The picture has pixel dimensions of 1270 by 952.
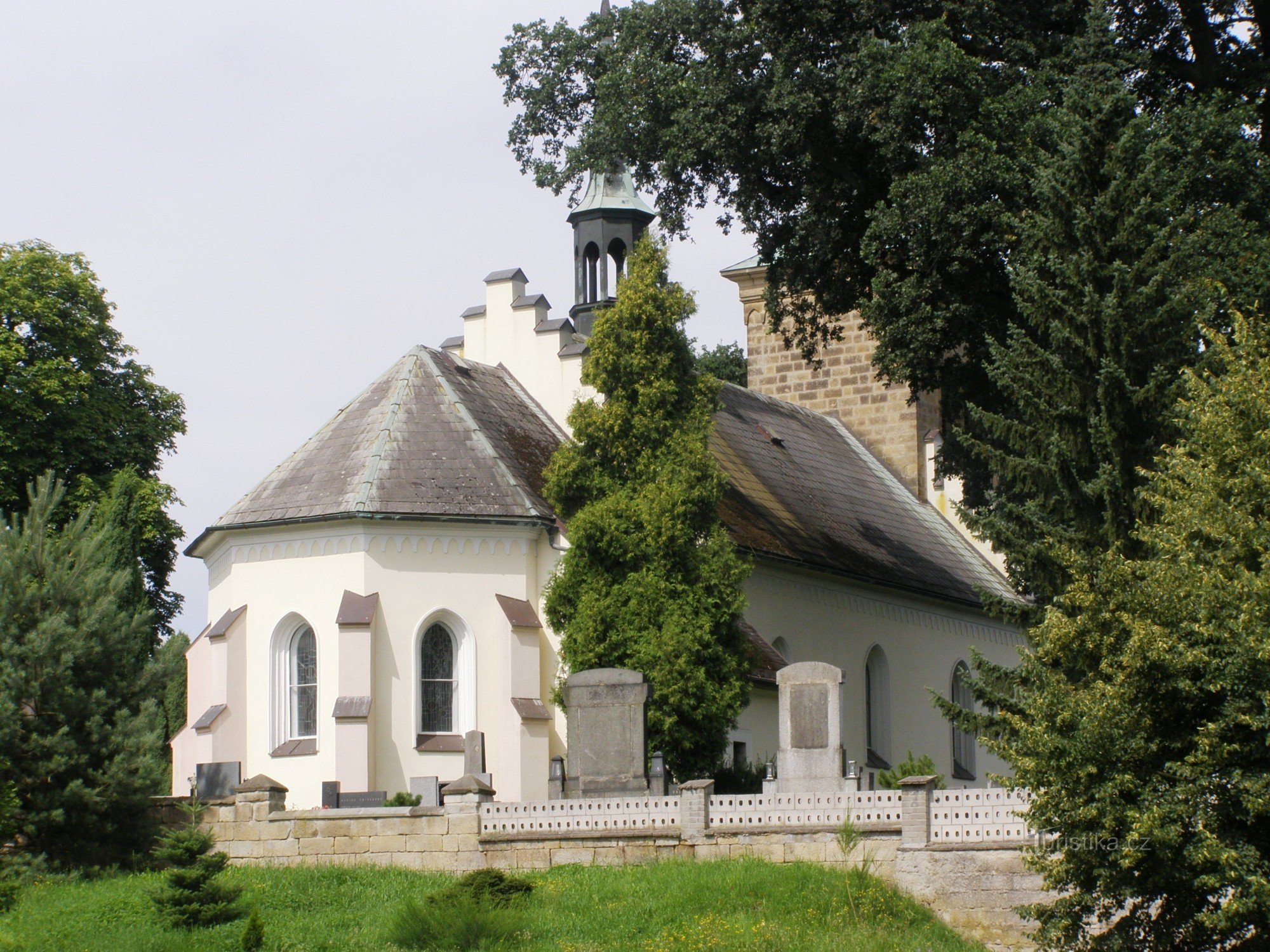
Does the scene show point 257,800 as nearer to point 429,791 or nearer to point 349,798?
point 349,798

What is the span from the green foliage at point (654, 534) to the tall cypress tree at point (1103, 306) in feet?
12.7

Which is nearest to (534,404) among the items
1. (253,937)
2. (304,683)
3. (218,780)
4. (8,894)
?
(304,683)

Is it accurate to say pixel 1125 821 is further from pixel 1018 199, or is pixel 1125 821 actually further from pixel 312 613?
pixel 312 613

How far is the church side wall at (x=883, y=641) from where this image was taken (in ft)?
95.9

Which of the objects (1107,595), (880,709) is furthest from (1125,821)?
(880,709)

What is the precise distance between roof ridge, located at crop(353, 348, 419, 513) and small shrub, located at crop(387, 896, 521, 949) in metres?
9.33

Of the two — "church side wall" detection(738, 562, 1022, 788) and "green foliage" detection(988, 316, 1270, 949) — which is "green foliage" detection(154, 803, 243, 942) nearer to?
"green foliage" detection(988, 316, 1270, 949)

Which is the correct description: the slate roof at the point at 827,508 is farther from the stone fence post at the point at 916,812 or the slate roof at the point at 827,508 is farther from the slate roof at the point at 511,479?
the stone fence post at the point at 916,812

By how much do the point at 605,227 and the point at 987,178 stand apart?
1063 centimetres

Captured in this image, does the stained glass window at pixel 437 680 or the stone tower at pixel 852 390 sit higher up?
the stone tower at pixel 852 390

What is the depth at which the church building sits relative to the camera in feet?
81.3

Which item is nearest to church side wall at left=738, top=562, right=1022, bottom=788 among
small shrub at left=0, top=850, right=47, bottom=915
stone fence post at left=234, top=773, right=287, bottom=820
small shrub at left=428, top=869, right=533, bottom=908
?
stone fence post at left=234, top=773, right=287, bottom=820

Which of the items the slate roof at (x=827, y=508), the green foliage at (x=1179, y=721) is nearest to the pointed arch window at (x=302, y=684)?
the slate roof at (x=827, y=508)

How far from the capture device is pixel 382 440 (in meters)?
26.2
